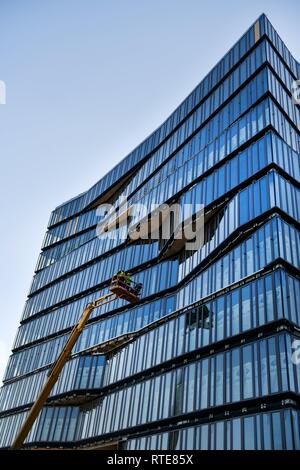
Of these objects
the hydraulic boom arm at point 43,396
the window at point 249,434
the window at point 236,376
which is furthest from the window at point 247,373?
the hydraulic boom arm at point 43,396

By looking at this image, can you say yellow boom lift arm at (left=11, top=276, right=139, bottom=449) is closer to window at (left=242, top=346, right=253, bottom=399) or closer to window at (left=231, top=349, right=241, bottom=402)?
window at (left=242, top=346, right=253, bottom=399)

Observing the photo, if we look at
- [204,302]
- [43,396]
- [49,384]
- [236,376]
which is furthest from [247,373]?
[43,396]

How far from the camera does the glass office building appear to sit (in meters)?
31.1

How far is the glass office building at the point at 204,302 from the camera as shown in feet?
102

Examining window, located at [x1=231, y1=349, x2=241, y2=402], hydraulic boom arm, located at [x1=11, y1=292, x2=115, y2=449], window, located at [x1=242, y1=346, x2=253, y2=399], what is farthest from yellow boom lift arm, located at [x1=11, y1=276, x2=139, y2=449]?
window, located at [x1=231, y1=349, x2=241, y2=402]

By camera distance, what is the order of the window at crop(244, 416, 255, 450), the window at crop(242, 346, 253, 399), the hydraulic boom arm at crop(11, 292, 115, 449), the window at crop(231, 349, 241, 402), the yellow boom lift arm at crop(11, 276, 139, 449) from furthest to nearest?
the window at crop(231, 349, 241, 402) < the window at crop(242, 346, 253, 399) < the window at crop(244, 416, 255, 450) < the hydraulic boom arm at crop(11, 292, 115, 449) < the yellow boom lift arm at crop(11, 276, 139, 449)

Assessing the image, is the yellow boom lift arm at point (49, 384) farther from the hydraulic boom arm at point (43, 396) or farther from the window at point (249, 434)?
the window at point (249, 434)

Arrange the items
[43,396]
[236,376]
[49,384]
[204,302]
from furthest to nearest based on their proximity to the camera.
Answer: [204,302] < [236,376] < [49,384] < [43,396]

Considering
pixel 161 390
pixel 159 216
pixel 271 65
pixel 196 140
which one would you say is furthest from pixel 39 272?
pixel 271 65

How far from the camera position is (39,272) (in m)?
84.1

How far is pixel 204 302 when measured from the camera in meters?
38.9

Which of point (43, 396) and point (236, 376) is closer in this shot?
point (43, 396)

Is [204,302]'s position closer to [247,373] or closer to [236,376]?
[236,376]
